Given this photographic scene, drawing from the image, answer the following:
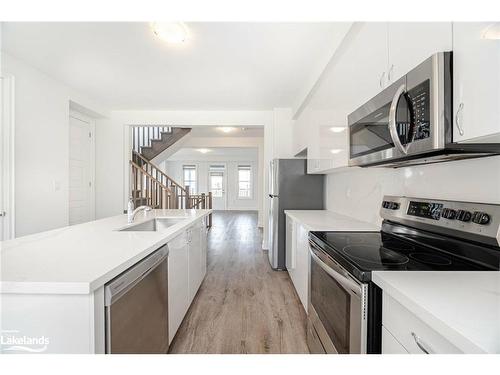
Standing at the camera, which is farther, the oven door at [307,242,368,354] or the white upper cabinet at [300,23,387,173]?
the white upper cabinet at [300,23,387,173]

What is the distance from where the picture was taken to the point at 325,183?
3475 millimetres

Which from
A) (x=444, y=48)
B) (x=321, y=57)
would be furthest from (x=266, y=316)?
(x=321, y=57)

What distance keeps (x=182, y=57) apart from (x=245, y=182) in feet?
30.5

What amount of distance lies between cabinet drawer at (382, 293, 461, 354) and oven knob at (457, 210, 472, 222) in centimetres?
56

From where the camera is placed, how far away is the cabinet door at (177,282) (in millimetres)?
1701

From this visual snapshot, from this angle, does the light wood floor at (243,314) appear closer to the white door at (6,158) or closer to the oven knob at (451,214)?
the oven knob at (451,214)

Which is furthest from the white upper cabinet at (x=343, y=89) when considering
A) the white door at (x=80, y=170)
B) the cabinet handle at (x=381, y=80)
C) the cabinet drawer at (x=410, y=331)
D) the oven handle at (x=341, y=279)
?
the white door at (x=80, y=170)

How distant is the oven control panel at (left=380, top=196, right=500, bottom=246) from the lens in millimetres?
1024

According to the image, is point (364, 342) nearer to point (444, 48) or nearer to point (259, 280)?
point (444, 48)

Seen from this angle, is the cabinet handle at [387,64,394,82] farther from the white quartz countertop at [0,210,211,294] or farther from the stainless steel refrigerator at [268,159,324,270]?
the stainless steel refrigerator at [268,159,324,270]

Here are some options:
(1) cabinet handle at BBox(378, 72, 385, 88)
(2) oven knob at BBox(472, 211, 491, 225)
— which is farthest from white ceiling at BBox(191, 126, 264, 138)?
(2) oven knob at BBox(472, 211, 491, 225)

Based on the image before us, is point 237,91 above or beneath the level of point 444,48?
above
